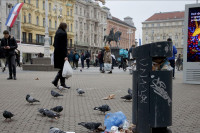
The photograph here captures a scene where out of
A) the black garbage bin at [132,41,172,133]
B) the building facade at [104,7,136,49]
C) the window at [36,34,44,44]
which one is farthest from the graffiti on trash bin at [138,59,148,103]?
the building facade at [104,7,136,49]

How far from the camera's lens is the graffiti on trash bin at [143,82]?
11.3 ft

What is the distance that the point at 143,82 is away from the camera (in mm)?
3471

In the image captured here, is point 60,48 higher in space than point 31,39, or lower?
lower

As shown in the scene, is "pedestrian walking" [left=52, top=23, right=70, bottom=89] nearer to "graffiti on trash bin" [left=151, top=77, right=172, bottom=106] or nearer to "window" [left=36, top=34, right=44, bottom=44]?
"graffiti on trash bin" [left=151, top=77, right=172, bottom=106]

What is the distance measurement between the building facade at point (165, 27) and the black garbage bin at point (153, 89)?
385 ft

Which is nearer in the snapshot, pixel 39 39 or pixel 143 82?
pixel 143 82

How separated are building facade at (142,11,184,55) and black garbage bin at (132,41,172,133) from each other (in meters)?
117

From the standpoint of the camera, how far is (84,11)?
78500 mm

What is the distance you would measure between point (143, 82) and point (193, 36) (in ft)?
27.9

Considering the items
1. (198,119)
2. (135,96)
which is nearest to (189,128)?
(198,119)

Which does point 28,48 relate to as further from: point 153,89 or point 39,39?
point 153,89

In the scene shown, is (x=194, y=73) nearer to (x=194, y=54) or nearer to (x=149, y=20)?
(x=194, y=54)

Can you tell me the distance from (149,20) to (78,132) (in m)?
123

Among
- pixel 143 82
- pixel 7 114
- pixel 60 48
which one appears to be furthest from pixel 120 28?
pixel 143 82
